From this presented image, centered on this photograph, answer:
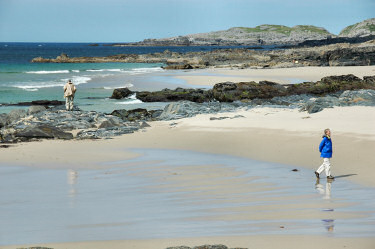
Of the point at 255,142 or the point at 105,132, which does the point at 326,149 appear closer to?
the point at 255,142

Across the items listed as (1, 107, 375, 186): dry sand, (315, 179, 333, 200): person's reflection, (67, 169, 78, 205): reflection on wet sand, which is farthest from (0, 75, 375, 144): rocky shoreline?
(315, 179, 333, 200): person's reflection

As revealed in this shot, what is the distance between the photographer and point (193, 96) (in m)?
29.8

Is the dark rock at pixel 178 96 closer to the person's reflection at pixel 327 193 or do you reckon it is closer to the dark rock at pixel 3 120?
the dark rock at pixel 3 120

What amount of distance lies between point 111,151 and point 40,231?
7.73m

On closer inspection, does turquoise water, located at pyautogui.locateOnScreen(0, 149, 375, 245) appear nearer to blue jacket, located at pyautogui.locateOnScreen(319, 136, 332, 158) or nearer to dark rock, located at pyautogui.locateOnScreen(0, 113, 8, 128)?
blue jacket, located at pyautogui.locateOnScreen(319, 136, 332, 158)

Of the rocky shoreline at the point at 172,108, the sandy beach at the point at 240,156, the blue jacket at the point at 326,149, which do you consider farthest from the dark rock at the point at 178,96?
the blue jacket at the point at 326,149

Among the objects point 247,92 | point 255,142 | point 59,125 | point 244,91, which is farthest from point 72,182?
point 244,91

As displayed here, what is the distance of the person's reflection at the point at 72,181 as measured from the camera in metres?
10.3

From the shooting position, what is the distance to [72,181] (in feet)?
Result: 37.6

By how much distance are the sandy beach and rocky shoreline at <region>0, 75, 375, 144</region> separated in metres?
1.00

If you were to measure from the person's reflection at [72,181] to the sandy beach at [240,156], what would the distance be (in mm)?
540

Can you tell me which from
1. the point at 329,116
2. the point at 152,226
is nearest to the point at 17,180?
the point at 152,226

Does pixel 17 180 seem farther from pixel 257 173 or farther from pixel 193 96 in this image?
pixel 193 96

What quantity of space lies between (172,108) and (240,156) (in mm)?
9530
